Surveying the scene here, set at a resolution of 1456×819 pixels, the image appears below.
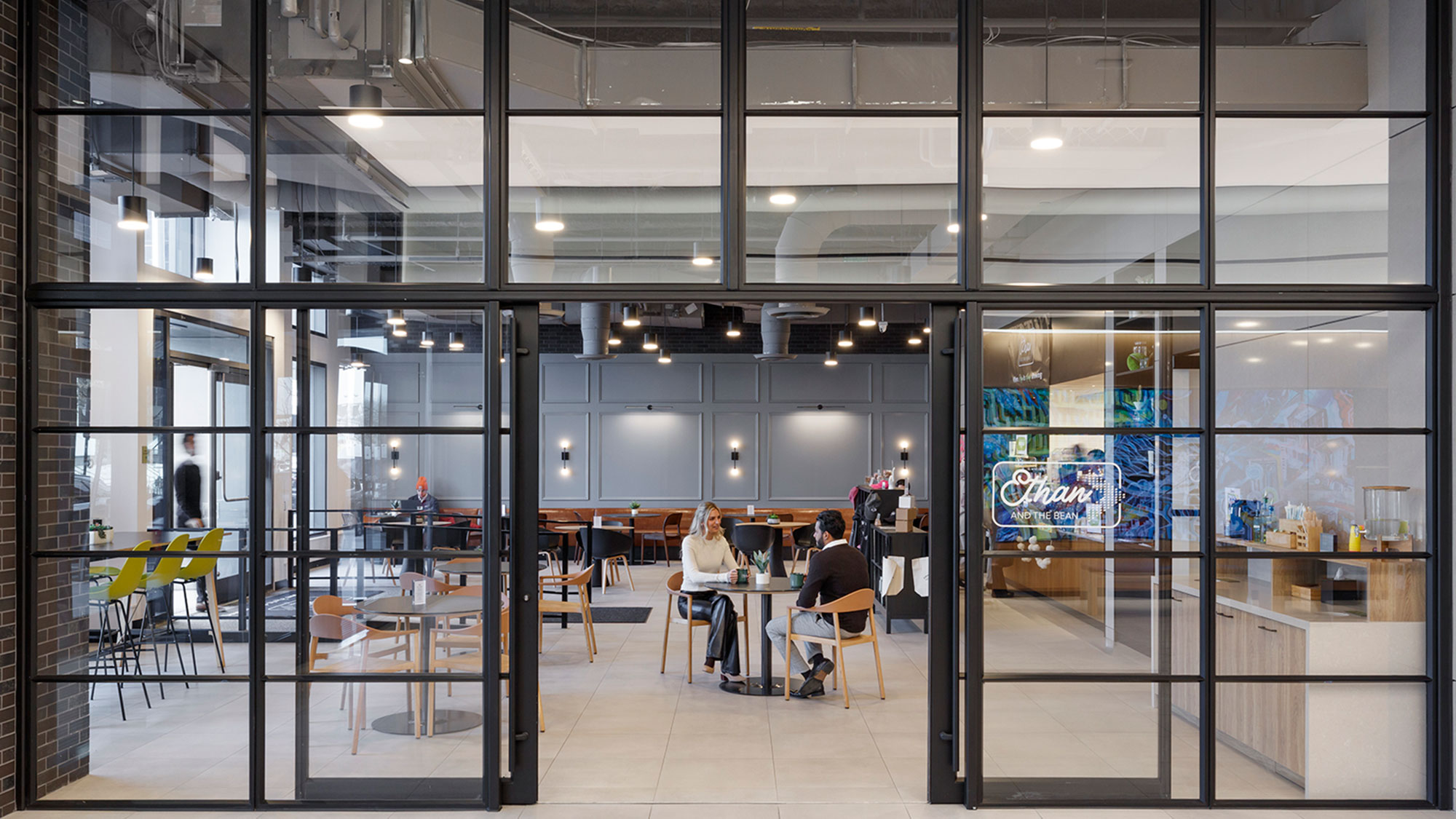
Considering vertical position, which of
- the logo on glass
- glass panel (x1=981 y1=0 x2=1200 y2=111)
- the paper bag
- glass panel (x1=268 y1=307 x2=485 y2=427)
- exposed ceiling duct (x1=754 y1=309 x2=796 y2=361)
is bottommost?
the paper bag

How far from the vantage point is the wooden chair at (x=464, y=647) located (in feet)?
14.0

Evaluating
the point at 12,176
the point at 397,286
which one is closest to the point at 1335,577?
the point at 397,286

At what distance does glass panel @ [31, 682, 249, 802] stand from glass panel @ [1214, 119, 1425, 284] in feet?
16.1

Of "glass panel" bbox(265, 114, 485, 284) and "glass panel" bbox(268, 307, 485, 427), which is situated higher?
"glass panel" bbox(265, 114, 485, 284)

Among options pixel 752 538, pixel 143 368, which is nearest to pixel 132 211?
pixel 143 368

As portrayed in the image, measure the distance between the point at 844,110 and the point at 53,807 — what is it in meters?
4.69

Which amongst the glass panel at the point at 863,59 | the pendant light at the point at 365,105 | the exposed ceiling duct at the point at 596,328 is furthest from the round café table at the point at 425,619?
the exposed ceiling duct at the point at 596,328

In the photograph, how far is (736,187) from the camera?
4309mm

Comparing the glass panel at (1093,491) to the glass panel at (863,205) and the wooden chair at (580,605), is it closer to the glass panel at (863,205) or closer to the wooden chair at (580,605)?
the glass panel at (863,205)

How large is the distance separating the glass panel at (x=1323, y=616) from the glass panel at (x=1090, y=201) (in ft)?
4.49

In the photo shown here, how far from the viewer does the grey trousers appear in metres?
6.32

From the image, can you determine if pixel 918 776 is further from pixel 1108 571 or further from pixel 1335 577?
pixel 1335 577

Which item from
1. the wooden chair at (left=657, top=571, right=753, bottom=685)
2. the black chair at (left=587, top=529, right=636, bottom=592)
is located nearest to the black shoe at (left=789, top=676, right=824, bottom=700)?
the wooden chair at (left=657, top=571, right=753, bottom=685)

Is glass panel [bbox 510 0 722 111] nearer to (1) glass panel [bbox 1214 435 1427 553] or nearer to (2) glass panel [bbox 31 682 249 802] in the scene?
(1) glass panel [bbox 1214 435 1427 553]
